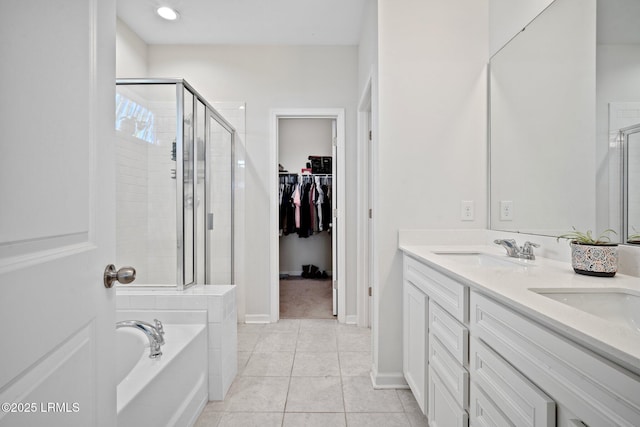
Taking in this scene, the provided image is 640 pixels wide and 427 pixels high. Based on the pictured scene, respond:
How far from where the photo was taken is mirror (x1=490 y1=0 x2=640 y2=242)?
109 cm

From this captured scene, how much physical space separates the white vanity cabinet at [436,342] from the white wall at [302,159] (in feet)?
11.2

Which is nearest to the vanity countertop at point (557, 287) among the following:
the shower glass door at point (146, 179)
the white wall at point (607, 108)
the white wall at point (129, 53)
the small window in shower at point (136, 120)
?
the white wall at point (607, 108)

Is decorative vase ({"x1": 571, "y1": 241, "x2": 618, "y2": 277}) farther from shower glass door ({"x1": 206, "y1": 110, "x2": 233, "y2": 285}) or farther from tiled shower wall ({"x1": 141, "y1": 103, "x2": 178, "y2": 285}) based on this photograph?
shower glass door ({"x1": 206, "y1": 110, "x2": 233, "y2": 285})

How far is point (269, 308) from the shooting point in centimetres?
304

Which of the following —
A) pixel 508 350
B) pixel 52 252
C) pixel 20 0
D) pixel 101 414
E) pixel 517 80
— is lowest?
pixel 101 414

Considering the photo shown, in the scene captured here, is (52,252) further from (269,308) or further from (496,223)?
(269,308)

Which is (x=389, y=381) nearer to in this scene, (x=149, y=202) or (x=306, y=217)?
(x=149, y=202)

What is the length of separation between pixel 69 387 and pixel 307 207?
3.90m

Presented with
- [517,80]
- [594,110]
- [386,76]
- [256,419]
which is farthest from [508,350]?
[386,76]

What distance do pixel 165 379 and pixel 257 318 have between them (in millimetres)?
1733

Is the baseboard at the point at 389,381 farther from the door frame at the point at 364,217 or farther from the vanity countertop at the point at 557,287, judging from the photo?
the door frame at the point at 364,217

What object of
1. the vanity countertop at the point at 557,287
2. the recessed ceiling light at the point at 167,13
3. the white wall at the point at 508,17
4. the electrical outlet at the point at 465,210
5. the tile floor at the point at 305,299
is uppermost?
the recessed ceiling light at the point at 167,13

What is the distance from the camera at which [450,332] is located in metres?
1.20

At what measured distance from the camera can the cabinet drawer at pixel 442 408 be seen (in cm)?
110
